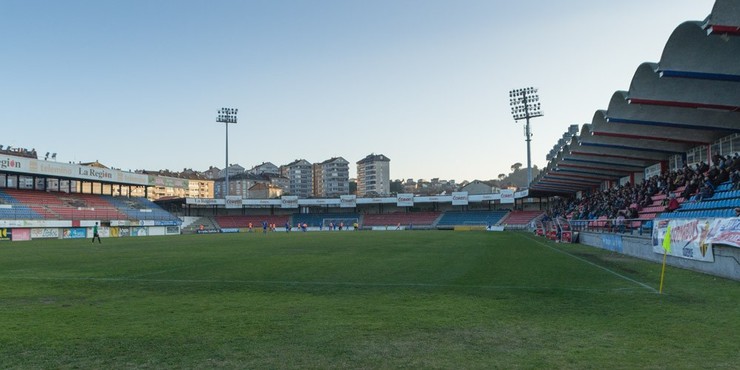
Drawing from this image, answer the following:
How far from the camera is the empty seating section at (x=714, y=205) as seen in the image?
1705 centimetres

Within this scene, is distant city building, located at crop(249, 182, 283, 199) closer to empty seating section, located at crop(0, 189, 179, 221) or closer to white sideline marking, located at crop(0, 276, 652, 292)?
empty seating section, located at crop(0, 189, 179, 221)

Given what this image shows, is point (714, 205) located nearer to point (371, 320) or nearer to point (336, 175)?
→ point (371, 320)

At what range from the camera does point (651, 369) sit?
17.6 ft

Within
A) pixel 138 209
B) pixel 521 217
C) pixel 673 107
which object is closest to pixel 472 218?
pixel 521 217

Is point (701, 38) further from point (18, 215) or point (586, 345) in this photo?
point (18, 215)

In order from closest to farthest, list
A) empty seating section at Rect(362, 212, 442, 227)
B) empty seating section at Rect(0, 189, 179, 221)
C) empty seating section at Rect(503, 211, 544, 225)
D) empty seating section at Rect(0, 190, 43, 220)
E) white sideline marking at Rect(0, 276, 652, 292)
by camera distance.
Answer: white sideline marking at Rect(0, 276, 652, 292), empty seating section at Rect(0, 190, 43, 220), empty seating section at Rect(0, 189, 179, 221), empty seating section at Rect(503, 211, 544, 225), empty seating section at Rect(362, 212, 442, 227)

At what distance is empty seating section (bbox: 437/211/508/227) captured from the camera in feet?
274

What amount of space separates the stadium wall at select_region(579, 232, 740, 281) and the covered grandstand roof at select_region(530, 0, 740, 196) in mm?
5110

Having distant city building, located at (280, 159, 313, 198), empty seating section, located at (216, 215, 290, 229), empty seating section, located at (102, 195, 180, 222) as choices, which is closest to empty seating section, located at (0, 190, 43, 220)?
empty seating section, located at (102, 195, 180, 222)

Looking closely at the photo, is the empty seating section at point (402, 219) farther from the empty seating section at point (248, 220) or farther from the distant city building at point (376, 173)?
the distant city building at point (376, 173)

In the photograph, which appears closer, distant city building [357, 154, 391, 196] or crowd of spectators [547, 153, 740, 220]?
crowd of spectators [547, 153, 740, 220]

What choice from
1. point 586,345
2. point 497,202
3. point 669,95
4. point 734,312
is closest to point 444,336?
point 586,345

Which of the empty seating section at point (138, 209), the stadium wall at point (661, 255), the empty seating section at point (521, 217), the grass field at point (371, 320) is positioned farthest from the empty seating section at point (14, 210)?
the empty seating section at point (521, 217)

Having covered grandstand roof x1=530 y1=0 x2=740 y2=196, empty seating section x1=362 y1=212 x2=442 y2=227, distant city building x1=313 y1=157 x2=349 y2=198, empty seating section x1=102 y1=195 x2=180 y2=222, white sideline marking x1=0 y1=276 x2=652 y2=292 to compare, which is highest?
distant city building x1=313 y1=157 x2=349 y2=198
